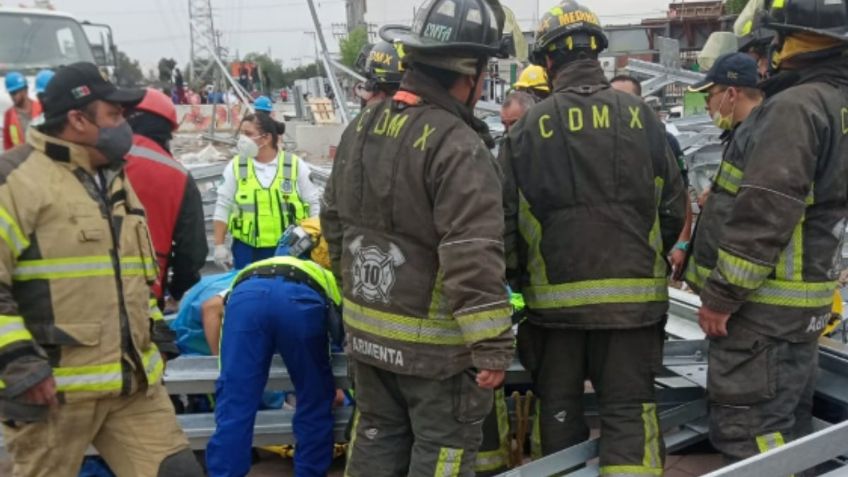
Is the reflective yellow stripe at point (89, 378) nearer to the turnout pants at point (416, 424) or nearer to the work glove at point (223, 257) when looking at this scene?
the turnout pants at point (416, 424)

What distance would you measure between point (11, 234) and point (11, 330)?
30 centimetres

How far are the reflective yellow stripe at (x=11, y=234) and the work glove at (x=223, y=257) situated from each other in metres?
3.07

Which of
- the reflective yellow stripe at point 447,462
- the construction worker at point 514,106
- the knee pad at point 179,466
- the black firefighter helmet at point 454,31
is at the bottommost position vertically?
the knee pad at point 179,466

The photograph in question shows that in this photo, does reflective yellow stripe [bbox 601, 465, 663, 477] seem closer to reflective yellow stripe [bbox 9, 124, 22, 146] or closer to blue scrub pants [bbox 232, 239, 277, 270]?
blue scrub pants [bbox 232, 239, 277, 270]

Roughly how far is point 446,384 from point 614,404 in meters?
0.76

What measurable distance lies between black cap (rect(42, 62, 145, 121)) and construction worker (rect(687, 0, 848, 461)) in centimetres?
216

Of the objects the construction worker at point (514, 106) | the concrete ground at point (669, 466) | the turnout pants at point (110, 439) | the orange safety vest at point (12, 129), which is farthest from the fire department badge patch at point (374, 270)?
the orange safety vest at point (12, 129)

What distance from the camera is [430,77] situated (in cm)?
257

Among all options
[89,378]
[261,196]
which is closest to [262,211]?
[261,196]

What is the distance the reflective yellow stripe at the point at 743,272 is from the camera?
2.56m

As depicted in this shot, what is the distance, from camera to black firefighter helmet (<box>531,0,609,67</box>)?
2.93 metres

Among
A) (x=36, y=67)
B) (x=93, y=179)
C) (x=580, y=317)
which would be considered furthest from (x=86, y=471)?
(x=36, y=67)

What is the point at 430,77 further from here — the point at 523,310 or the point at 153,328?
the point at 153,328

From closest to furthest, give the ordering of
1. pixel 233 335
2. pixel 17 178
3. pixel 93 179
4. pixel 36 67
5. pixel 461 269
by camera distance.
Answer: pixel 461 269
pixel 17 178
pixel 93 179
pixel 233 335
pixel 36 67
